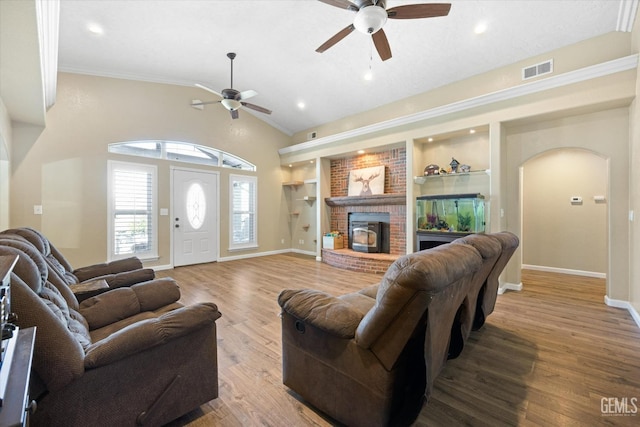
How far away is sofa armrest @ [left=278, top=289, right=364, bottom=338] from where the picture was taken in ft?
4.80

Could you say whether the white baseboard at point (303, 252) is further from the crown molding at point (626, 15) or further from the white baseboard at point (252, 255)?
the crown molding at point (626, 15)

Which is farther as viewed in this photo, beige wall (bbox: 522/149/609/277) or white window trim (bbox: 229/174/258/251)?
white window trim (bbox: 229/174/258/251)

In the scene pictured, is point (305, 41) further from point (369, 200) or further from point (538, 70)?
point (538, 70)

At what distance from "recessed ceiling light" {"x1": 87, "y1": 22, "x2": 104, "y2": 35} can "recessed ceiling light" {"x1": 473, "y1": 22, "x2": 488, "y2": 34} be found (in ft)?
16.9

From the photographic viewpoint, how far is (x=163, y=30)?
155 inches

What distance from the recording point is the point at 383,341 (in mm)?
1310

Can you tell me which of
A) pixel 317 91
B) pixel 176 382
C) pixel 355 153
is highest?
pixel 317 91

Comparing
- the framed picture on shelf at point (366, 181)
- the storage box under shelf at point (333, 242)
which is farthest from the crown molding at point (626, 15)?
the storage box under shelf at point (333, 242)

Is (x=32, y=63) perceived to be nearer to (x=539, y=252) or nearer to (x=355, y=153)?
(x=355, y=153)

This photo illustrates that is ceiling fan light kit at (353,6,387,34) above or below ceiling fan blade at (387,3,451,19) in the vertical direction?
below

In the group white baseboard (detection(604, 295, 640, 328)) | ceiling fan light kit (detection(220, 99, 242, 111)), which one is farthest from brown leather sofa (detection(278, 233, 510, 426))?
ceiling fan light kit (detection(220, 99, 242, 111))

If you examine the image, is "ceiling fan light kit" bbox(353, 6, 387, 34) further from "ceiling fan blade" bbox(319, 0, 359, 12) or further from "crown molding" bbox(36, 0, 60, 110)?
"crown molding" bbox(36, 0, 60, 110)

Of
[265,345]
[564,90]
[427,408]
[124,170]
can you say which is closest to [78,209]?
[124,170]

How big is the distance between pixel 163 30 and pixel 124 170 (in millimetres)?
2619
